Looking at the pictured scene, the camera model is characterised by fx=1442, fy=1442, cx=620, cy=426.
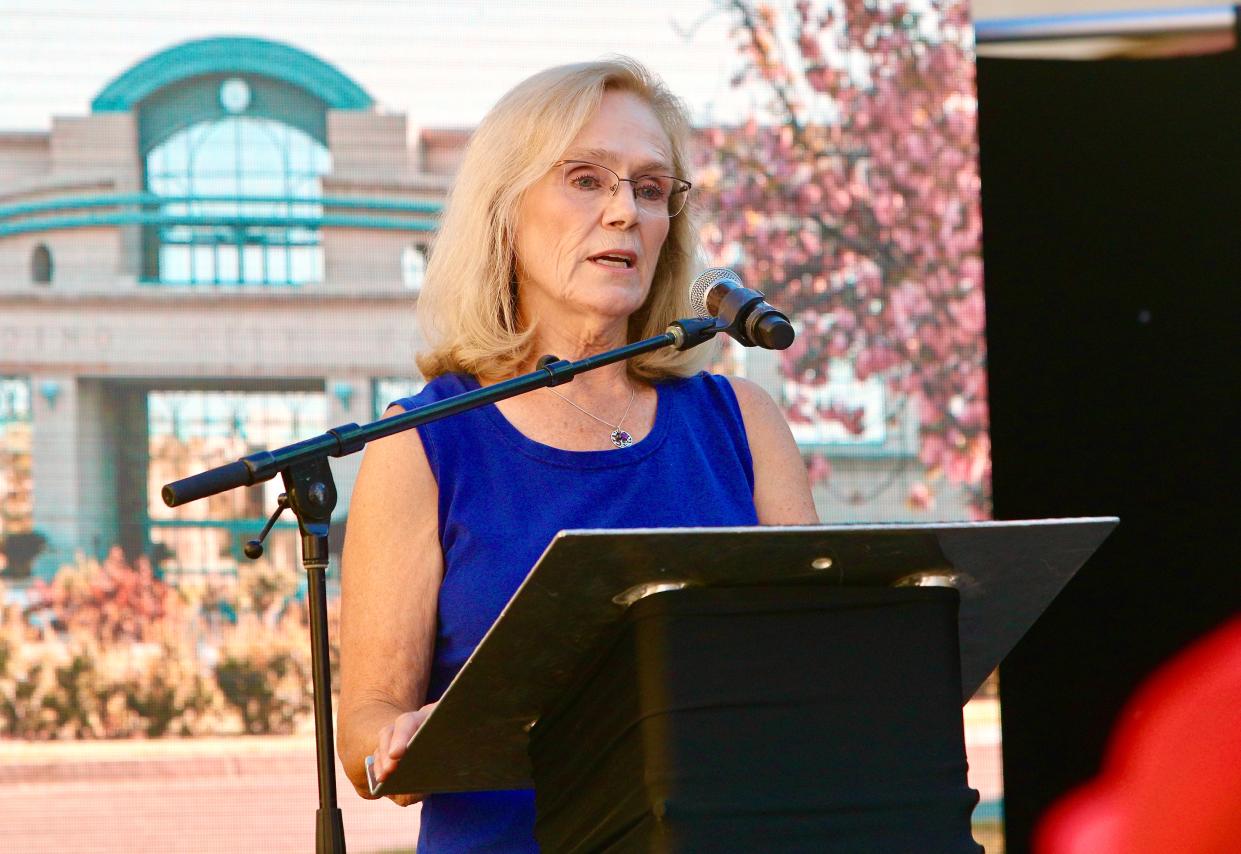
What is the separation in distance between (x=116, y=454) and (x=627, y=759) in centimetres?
260

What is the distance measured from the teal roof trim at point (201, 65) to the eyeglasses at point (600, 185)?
75.2 inches

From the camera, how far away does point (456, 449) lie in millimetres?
1697

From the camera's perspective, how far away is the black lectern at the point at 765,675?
3.40ft

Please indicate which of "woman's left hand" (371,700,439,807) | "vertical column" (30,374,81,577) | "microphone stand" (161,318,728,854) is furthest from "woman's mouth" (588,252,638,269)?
"vertical column" (30,374,81,577)

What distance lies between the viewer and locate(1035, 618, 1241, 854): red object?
3129 millimetres

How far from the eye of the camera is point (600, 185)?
5.84ft

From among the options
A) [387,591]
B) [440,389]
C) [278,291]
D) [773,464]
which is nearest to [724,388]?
[773,464]

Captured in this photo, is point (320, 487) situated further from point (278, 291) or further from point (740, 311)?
point (278, 291)

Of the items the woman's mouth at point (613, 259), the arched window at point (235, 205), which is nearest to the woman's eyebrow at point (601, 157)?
the woman's mouth at point (613, 259)

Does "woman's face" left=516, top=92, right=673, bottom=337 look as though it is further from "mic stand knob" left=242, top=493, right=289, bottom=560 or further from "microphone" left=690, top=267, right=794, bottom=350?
"mic stand knob" left=242, top=493, right=289, bottom=560

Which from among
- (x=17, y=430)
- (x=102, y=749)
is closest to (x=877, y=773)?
(x=102, y=749)

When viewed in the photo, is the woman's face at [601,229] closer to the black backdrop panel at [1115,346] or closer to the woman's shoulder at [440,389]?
the woman's shoulder at [440,389]

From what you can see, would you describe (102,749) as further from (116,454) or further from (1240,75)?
(1240,75)

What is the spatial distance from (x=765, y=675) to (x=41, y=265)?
9.24ft
